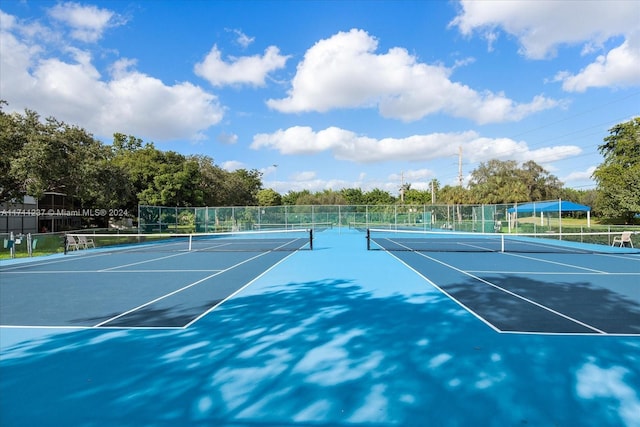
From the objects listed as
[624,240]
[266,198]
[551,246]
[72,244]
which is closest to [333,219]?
[551,246]

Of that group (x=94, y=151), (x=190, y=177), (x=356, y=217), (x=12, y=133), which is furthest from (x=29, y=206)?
(x=356, y=217)

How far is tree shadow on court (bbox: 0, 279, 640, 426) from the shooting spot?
10.3 ft

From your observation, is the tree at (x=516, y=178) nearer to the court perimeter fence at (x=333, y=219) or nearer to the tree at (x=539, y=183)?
the tree at (x=539, y=183)

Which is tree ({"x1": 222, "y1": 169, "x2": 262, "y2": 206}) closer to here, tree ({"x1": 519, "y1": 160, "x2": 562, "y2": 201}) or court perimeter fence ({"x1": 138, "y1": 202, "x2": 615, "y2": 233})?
court perimeter fence ({"x1": 138, "y1": 202, "x2": 615, "y2": 233})

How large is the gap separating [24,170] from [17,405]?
60.9 ft

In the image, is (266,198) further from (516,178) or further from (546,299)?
(546,299)

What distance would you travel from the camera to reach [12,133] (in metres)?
18.2

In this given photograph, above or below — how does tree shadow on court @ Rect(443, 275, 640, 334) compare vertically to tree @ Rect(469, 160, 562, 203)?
below

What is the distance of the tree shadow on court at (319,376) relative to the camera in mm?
3129

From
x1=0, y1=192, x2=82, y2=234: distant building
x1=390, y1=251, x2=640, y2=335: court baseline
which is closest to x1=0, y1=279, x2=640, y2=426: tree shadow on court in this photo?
x1=390, y1=251, x2=640, y2=335: court baseline

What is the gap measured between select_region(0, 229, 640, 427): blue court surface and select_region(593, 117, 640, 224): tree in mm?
28949

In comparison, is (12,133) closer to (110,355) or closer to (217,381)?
(110,355)

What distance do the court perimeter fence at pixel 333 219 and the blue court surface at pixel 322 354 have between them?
1901cm

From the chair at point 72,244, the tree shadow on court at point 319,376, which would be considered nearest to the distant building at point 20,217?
the chair at point 72,244
